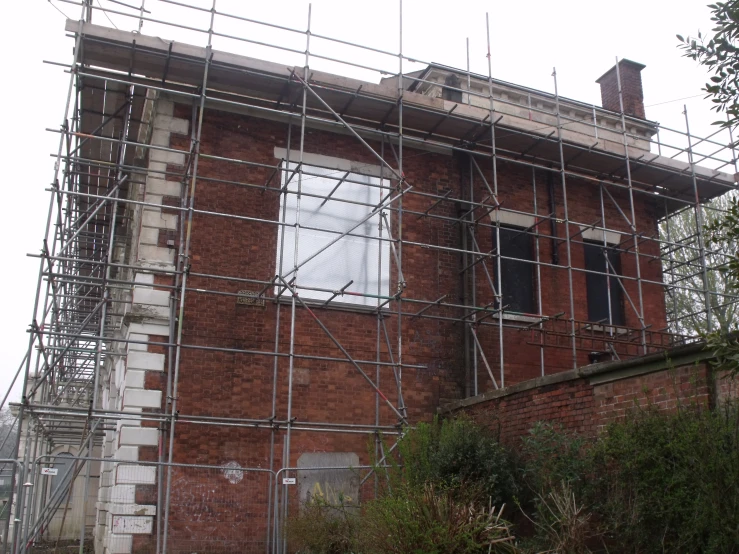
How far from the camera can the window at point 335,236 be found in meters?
13.1

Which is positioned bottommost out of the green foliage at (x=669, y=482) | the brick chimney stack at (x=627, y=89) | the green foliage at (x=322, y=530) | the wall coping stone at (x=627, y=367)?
the green foliage at (x=322, y=530)

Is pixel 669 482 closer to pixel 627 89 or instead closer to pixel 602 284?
pixel 602 284

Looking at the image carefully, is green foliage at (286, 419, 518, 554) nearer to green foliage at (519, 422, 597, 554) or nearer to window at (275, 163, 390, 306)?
green foliage at (519, 422, 597, 554)

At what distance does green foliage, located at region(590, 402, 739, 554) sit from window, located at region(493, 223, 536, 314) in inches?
245

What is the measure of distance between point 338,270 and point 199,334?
2827 mm

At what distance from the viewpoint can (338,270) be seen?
1342cm

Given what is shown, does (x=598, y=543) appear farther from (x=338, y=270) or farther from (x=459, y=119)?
(x=459, y=119)

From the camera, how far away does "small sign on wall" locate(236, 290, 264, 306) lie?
12.3 metres

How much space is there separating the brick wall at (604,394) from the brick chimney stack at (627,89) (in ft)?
32.2

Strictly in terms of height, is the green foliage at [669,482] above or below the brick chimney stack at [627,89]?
below

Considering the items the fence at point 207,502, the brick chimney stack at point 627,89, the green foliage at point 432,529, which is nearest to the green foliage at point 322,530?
the fence at point 207,502

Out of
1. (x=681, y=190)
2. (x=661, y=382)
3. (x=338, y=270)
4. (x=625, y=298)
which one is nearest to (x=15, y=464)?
(x=338, y=270)

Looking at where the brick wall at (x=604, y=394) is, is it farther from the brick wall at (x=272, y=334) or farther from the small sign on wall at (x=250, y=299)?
the small sign on wall at (x=250, y=299)

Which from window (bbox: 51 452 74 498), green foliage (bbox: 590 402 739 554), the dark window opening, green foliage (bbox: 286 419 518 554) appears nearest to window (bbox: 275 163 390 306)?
the dark window opening
